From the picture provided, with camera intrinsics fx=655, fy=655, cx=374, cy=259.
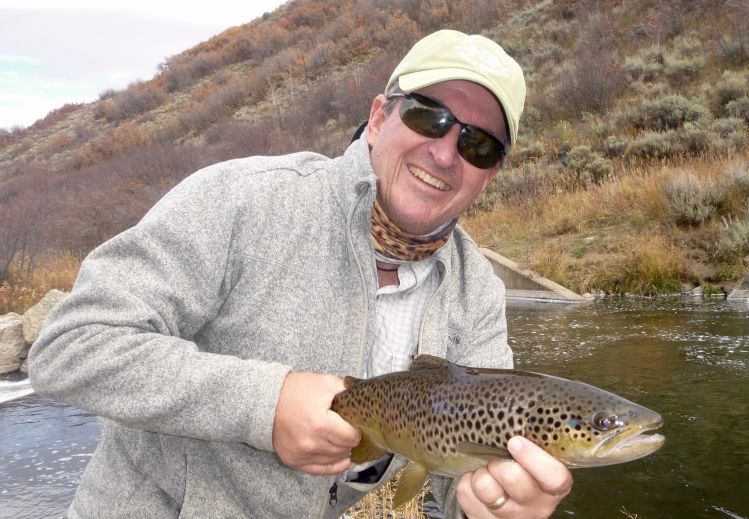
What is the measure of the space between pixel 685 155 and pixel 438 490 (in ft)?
48.1

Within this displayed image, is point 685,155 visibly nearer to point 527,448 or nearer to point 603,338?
point 603,338

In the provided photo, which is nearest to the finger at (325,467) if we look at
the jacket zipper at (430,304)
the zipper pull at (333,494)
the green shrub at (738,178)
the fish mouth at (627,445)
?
the zipper pull at (333,494)

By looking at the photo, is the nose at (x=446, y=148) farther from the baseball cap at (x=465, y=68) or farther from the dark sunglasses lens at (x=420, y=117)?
the baseball cap at (x=465, y=68)

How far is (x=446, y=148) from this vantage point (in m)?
2.74

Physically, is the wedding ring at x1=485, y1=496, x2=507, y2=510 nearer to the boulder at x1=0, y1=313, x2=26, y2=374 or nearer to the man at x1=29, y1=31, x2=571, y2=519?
the man at x1=29, y1=31, x2=571, y2=519

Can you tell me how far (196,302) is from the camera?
2191mm

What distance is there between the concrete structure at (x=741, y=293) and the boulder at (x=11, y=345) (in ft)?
33.6

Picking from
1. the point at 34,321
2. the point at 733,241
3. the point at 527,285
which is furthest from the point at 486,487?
the point at 527,285

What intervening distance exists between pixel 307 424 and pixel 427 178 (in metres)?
1.19

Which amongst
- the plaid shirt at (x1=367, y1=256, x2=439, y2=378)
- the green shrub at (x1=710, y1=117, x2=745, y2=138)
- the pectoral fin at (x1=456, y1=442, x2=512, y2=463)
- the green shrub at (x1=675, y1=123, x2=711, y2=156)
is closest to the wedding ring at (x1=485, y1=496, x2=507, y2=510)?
the pectoral fin at (x1=456, y1=442, x2=512, y2=463)

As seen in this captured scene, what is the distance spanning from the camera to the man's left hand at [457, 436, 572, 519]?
200 centimetres

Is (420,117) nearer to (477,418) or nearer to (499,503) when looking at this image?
(477,418)

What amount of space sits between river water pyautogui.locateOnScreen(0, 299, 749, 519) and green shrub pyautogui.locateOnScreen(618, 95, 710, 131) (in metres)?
8.75

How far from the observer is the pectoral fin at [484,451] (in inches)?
82.8
